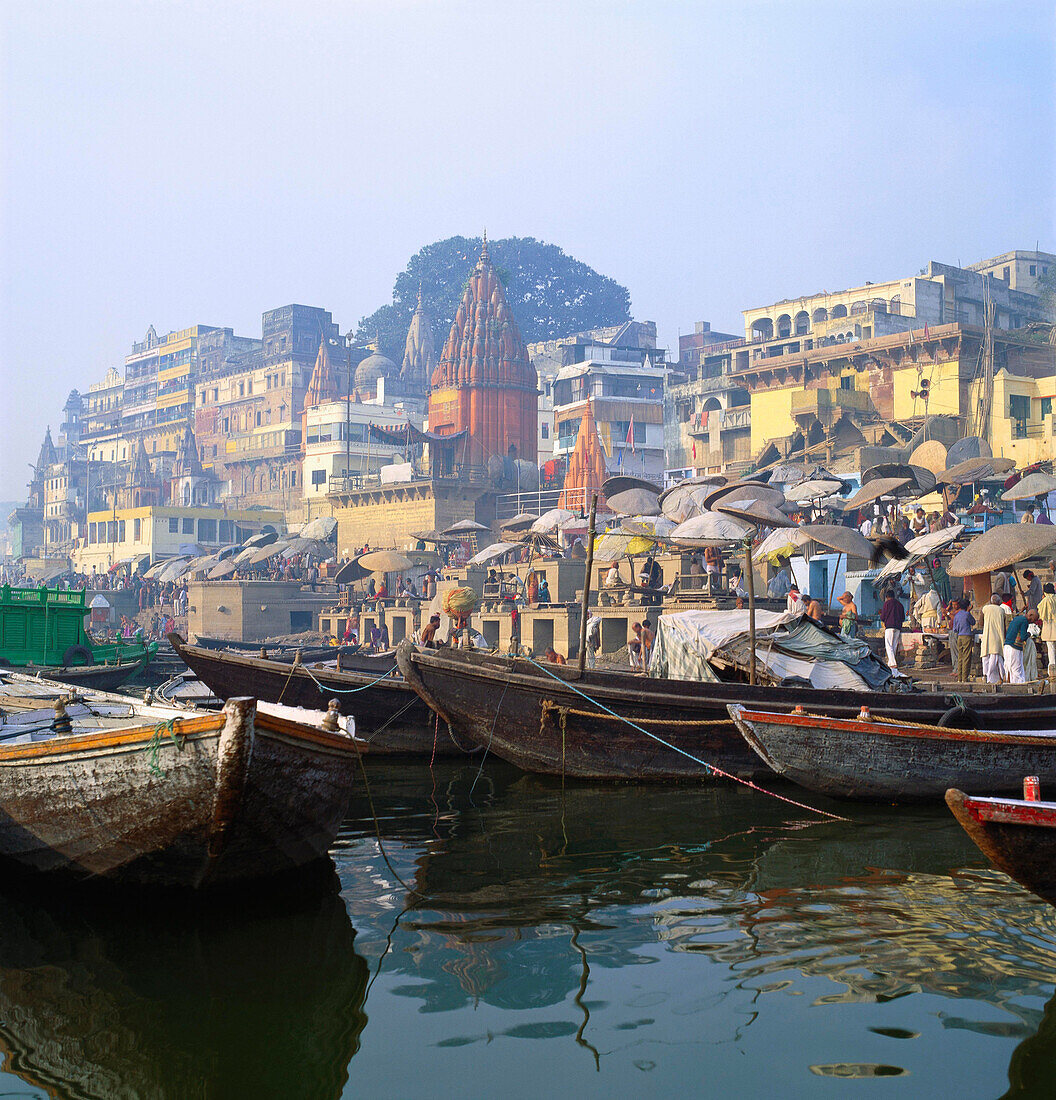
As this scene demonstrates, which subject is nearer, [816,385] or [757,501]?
[757,501]

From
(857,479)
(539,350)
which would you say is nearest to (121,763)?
(857,479)

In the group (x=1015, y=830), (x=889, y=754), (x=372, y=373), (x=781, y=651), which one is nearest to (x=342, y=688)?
(x=781, y=651)

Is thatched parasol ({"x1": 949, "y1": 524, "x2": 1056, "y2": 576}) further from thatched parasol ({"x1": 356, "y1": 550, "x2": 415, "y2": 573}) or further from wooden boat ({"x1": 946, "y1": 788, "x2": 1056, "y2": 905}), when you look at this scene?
thatched parasol ({"x1": 356, "y1": 550, "x2": 415, "y2": 573})

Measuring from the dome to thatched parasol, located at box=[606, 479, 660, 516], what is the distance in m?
47.3

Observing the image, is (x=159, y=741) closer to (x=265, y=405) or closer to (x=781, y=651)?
(x=781, y=651)

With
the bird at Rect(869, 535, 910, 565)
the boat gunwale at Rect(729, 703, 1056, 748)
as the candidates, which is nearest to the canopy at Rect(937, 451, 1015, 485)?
the bird at Rect(869, 535, 910, 565)

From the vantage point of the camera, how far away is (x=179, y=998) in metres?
5.61

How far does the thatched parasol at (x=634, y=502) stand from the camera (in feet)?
88.2

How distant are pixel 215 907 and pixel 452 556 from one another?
33.6m

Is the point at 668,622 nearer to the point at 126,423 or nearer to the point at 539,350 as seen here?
the point at 539,350

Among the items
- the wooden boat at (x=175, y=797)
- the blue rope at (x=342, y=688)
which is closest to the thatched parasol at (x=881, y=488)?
the blue rope at (x=342, y=688)

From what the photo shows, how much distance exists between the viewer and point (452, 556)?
40.5 meters

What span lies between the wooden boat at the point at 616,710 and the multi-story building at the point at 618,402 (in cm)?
4275

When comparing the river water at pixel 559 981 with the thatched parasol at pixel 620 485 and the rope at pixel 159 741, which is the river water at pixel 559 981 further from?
the thatched parasol at pixel 620 485
